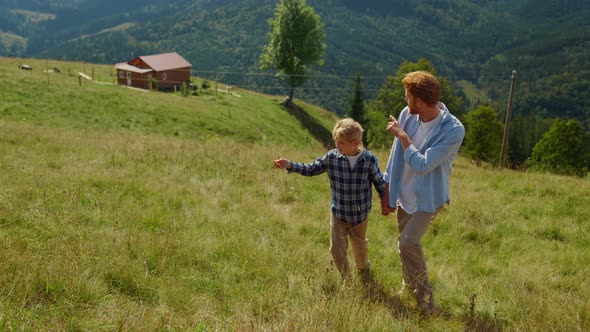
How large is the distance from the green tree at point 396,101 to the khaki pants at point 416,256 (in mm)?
41952

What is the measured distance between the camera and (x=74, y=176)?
714 centimetres

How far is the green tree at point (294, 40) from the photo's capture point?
50281mm

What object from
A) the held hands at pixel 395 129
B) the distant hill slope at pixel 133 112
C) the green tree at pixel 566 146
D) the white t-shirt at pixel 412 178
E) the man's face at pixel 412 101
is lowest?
the green tree at pixel 566 146

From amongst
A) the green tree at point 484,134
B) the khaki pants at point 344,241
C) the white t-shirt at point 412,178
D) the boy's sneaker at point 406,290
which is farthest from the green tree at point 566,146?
the white t-shirt at point 412,178

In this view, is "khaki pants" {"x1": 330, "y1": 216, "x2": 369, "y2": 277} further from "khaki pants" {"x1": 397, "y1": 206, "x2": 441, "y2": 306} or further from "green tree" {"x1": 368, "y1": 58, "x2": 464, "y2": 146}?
"green tree" {"x1": 368, "y1": 58, "x2": 464, "y2": 146}

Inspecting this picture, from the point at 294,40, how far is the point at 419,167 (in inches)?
1939

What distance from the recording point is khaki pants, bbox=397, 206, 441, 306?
4062 mm

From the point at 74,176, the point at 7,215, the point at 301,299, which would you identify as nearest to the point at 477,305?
the point at 301,299

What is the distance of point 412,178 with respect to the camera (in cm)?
410

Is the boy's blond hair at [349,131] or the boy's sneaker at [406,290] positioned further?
the boy's sneaker at [406,290]

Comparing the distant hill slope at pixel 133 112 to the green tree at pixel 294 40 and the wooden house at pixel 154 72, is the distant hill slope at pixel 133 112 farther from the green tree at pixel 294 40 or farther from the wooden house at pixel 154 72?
the green tree at pixel 294 40

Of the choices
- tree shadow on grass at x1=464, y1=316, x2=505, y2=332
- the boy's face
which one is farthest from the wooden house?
tree shadow on grass at x1=464, y1=316, x2=505, y2=332

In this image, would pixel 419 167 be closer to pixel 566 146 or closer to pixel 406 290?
pixel 406 290

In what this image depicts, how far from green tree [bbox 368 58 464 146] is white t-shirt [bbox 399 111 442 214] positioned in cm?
4195
